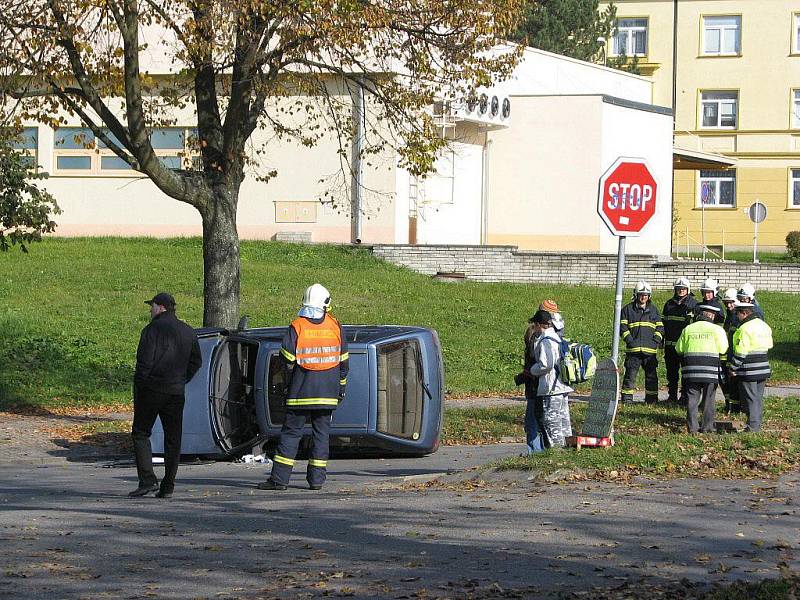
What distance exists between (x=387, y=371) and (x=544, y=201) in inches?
963

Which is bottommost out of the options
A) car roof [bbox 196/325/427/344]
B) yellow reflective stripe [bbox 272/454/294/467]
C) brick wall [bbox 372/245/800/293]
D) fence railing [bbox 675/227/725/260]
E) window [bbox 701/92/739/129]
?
yellow reflective stripe [bbox 272/454/294/467]

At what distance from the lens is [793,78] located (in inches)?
2099

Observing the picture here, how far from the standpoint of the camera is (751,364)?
14.9 meters

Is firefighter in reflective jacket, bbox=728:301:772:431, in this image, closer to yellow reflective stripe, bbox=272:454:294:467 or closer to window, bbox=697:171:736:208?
yellow reflective stripe, bbox=272:454:294:467

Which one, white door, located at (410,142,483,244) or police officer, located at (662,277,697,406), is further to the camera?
white door, located at (410,142,483,244)

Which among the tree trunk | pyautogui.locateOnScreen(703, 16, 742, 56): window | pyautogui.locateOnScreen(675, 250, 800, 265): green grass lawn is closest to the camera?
the tree trunk

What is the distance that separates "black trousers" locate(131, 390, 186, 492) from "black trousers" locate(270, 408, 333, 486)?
862 millimetres

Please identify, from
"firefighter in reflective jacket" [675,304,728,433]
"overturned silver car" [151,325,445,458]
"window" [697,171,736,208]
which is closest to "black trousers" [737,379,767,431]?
"firefighter in reflective jacket" [675,304,728,433]

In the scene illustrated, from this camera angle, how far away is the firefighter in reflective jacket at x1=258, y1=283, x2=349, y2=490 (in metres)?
11.2

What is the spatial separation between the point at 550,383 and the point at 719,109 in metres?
44.8

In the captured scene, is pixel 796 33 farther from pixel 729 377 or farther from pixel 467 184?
pixel 729 377

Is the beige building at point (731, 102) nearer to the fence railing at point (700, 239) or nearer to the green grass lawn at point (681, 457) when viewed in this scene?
the fence railing at point (700, 239)

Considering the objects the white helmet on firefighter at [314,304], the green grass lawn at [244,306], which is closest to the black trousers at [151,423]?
the white helmet on firefighter at [314,304]

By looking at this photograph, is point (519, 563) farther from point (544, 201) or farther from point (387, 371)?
point (544, 201)
